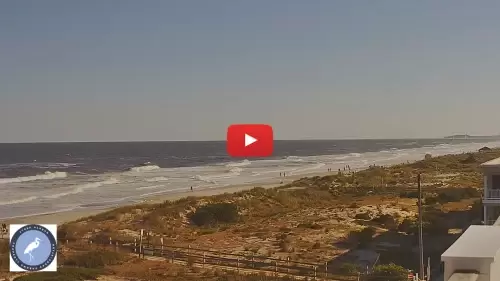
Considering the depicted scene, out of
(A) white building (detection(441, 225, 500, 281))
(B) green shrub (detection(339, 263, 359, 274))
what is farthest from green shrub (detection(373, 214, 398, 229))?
(A) white building (detection(441, 225, 500, 281))

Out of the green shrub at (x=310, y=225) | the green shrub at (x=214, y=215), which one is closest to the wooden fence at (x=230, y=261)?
the green shrub at (x=310, y=225)

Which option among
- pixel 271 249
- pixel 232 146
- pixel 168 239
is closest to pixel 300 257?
pixel 271 249

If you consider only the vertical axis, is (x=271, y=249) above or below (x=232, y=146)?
below

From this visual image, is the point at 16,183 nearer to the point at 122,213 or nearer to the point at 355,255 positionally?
the point at 122,213

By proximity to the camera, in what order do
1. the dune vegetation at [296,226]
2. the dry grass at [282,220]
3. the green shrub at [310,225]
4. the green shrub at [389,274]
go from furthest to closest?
the green shrub at [310,225], the dry grass at [282,220], the dune vegetation at [296,226], the green shrub at [389,274]

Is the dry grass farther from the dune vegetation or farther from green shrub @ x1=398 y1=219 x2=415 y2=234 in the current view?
green shrub @ x1=398 y1=219 x2=415 y2=234

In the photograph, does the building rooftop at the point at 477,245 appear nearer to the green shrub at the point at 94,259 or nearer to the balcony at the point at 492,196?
the balcony at the point at 492,196

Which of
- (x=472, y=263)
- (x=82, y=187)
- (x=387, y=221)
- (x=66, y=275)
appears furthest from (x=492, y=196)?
(x=82, y=187)
